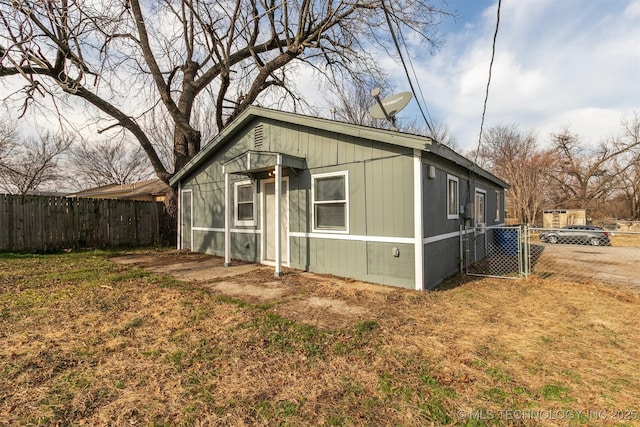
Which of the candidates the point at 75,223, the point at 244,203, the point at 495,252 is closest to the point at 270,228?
the point at 244,203

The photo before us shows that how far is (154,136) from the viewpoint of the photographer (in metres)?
23.9

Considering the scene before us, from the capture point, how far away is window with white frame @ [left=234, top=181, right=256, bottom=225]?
26.9 ft

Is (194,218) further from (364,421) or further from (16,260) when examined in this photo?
(364,421)

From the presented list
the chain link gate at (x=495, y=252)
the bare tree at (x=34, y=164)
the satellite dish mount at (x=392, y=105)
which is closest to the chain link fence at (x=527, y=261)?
the chain link gate at (x=495, y=252)

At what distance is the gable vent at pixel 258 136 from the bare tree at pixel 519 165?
2624 centimetres

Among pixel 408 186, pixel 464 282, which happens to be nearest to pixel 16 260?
pixel 408 186

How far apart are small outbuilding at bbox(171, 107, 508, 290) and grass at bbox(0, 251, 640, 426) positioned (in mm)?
1109

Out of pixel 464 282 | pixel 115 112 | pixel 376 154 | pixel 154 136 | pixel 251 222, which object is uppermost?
pixel 154 136

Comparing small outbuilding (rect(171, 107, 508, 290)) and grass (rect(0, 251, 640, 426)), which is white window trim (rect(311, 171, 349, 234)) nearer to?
small outbuilding (rect(171, 107, 508, 290))

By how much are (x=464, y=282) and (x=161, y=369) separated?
5706 millimetres

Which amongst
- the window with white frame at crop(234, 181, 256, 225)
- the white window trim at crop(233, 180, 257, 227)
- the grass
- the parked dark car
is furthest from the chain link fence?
the window with white frame at crop(234, 181, 256, 225)

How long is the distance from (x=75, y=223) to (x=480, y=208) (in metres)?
14.0

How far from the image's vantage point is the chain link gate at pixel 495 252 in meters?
6.64

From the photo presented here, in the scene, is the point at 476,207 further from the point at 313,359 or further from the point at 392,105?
the point at 313,359
